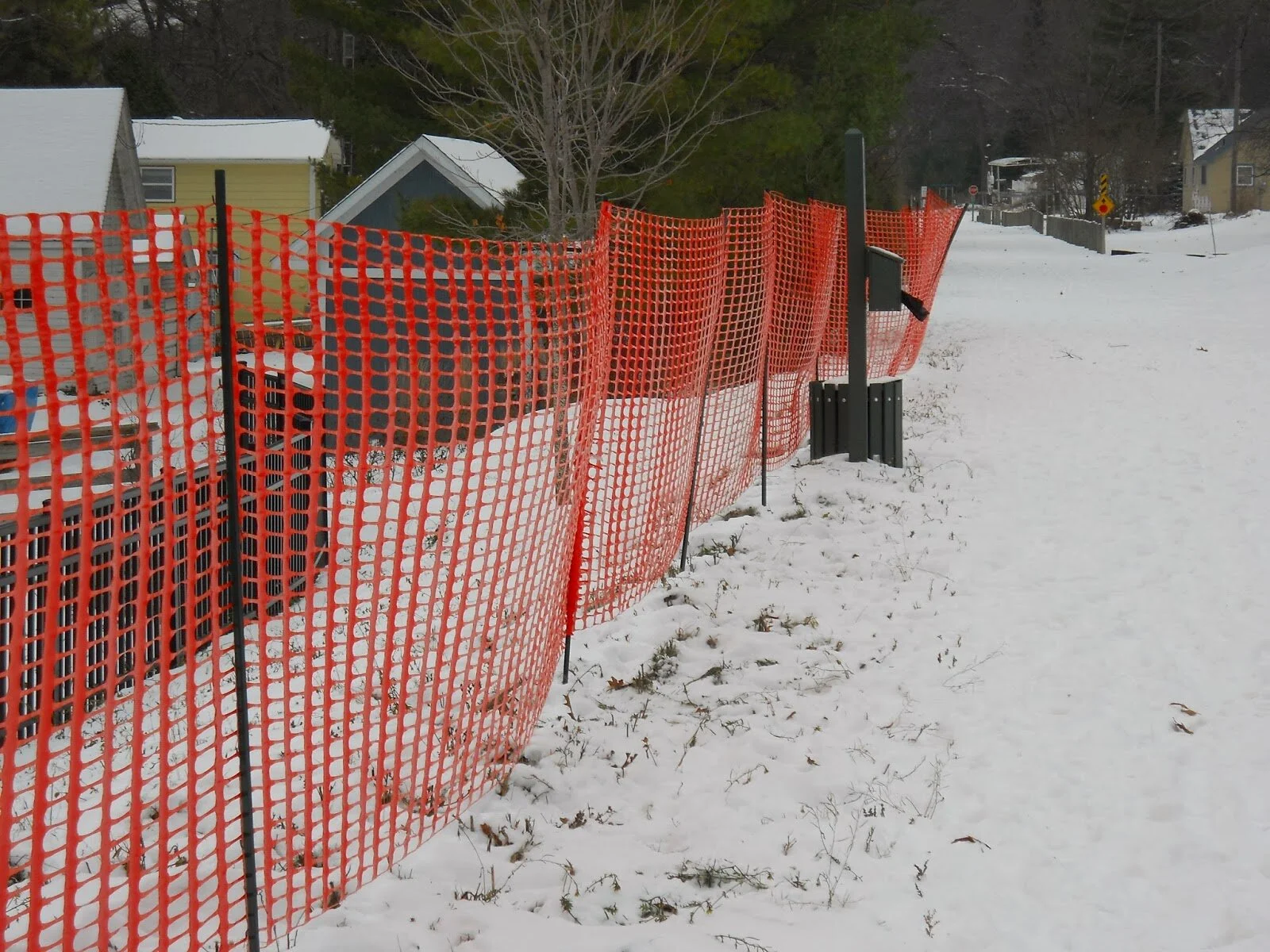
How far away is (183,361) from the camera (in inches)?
135

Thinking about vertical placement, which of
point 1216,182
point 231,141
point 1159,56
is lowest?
point 231,141

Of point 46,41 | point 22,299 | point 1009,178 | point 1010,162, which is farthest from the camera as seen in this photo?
point 1009,178

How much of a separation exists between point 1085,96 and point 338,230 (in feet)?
257

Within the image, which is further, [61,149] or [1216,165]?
[1216,165]

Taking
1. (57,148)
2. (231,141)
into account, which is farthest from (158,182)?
(57,148)

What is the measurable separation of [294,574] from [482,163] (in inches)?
601

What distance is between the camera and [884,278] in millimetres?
9938

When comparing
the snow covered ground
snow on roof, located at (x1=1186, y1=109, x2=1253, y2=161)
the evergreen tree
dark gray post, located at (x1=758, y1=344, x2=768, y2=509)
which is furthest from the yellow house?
snow on roof, located at (x1=1186, y1=109, x2=1253, y2=161)

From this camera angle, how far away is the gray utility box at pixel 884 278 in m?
9.87

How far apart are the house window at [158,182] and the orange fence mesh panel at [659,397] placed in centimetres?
2764

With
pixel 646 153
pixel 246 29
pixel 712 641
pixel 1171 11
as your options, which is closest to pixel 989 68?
pixel 1171 11

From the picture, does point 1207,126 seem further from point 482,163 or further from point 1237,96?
point 482,163

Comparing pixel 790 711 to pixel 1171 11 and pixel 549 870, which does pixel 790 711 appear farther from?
pixel 1171 11

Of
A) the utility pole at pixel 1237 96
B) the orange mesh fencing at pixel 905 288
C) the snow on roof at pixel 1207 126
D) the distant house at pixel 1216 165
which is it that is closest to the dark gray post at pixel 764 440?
the orange mesh fencing at pixel 905 288
